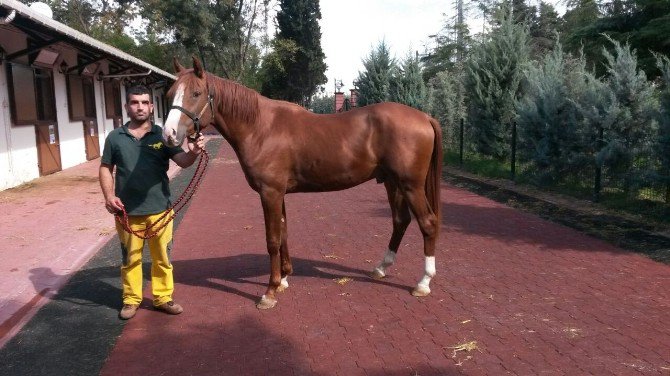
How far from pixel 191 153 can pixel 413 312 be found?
7.26 ft

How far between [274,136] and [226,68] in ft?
152

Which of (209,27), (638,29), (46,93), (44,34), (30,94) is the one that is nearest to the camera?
(44,34)

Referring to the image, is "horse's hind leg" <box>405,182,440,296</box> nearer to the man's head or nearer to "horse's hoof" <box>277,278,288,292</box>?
"horse's hoof" <box>277,278,288,292</box>

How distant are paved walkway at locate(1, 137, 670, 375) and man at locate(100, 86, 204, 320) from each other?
0.26 metres

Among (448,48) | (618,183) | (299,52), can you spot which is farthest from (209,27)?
(618,183)

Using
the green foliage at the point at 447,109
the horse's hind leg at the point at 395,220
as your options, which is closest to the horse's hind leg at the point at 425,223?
the horse's hind leg at the point at 395,220

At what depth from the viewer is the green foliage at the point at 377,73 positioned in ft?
67.6

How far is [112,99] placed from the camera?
20.2 m

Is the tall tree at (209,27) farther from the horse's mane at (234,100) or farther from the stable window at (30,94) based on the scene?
the horse's mane at (234,100)

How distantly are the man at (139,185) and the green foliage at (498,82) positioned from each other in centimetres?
1110

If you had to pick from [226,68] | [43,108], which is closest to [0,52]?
[43,108]

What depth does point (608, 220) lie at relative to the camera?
707 cm

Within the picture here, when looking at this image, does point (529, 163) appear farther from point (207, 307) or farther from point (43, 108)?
point (43, 108)

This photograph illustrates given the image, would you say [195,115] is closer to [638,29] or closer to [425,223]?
[425,223]
